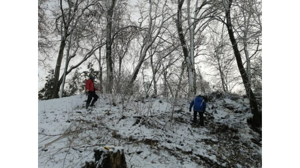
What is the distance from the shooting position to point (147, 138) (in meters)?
4.58

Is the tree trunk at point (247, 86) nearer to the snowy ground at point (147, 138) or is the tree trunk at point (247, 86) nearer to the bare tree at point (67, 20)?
the snowy ground at point (147, 138)

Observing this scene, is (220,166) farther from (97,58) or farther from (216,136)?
(97,58)

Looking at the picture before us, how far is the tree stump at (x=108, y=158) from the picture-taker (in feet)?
9.19

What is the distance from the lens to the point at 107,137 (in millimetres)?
4348

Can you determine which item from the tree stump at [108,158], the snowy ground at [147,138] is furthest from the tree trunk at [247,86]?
the tree stump at [108,158]

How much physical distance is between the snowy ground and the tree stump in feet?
1.45

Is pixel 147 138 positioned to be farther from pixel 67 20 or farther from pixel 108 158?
pixel 67 20

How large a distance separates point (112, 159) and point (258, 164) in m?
4.00

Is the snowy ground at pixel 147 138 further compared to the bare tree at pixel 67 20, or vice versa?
the bare tree at pixel 67 20

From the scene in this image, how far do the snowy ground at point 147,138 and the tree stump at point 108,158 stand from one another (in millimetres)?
442

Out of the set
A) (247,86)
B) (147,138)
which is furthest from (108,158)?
(247,86)

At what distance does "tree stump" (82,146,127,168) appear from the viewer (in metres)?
2.80

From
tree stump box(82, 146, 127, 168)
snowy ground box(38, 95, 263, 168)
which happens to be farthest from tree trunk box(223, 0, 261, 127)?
tree stump box(82, 146, 127, 168)
